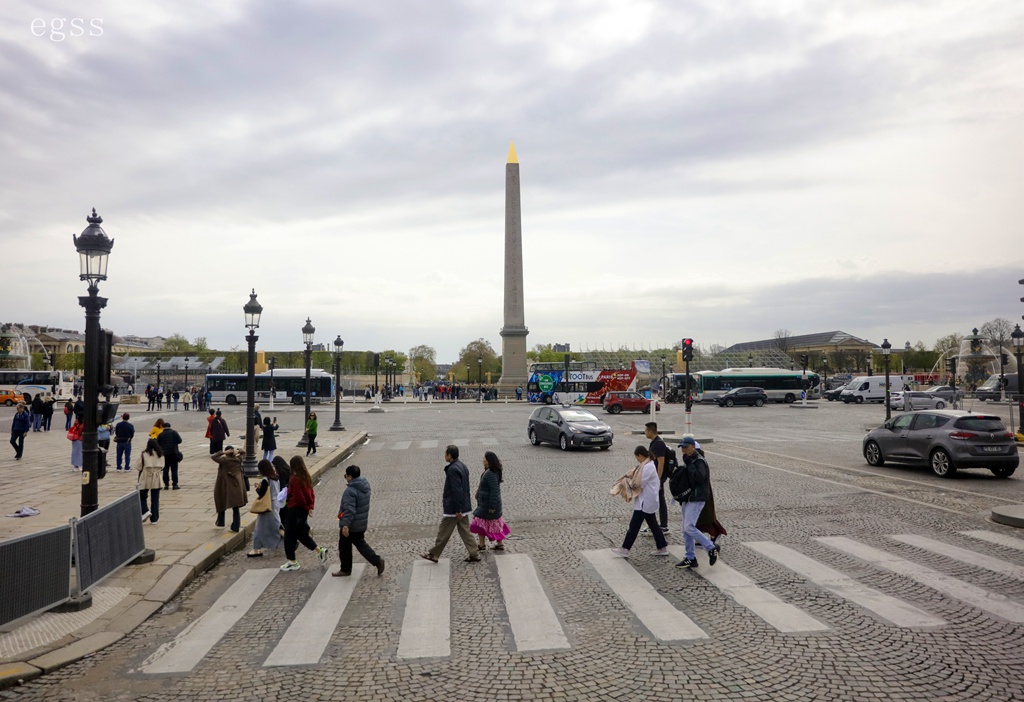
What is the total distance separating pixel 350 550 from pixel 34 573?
3.16 m

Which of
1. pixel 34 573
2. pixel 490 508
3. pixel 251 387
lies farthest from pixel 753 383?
pixel 34 573

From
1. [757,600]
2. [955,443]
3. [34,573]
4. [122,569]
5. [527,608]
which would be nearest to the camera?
[34,573]

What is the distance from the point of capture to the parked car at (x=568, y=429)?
22625 millimetres

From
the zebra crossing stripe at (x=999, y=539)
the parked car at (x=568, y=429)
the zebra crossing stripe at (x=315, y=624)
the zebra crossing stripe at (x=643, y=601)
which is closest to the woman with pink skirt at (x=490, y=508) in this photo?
the zebra crossing stripe at (x=643, y=601)

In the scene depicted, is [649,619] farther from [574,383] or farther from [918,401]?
[574,383]

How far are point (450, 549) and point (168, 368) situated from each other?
350ft

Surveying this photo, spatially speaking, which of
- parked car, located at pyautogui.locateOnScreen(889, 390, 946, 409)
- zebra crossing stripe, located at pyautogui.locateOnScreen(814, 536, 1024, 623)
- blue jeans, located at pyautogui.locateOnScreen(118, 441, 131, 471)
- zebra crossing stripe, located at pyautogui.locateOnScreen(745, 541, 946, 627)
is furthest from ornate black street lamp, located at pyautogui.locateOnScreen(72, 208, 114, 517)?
parked car, located at pyautogui.locateOnScreen(889, 390, 946, 409)

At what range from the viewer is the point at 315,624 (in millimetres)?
6930

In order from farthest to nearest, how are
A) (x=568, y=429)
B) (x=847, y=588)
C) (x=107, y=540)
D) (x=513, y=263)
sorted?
(x=513, y=263) < (x=568, y=429) < (x=107, y=540) < (x=847, y=588)

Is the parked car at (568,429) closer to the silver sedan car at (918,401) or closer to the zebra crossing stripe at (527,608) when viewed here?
the zebra crossing stripe at (527,608)

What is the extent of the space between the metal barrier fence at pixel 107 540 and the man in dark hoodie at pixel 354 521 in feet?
8.39

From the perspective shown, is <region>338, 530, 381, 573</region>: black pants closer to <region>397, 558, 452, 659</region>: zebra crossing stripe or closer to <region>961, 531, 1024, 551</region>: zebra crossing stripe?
<region>397, 558, 452, 659</region>: zebra crossing stripe

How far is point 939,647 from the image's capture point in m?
6.00

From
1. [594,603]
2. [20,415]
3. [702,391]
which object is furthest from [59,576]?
[702,391]
